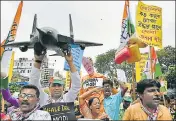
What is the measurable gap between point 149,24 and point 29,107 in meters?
5.23

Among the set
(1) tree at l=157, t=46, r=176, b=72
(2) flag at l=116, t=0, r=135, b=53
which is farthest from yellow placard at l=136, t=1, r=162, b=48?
(1) tree at l=157, t=46, r=176, b=72

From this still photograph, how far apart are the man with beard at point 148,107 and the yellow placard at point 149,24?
13.2 ft

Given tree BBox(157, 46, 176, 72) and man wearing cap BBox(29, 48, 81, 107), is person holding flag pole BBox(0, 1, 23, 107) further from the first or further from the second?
tree BBox(157, 46, 176, 72)

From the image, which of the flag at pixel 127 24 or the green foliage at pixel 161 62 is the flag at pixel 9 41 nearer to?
the flag at pixel 127 24

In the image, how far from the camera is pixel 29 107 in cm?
378

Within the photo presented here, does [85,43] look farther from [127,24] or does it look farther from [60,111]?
[127,24]

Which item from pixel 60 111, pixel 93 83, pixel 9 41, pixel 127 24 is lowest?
pixel 60 111

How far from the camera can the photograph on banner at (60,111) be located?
4.19 m

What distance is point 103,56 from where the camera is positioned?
52.5 m

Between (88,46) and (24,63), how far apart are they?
88246mm

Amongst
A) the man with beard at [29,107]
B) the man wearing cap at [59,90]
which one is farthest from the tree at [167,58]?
the man with beard at [29,107]

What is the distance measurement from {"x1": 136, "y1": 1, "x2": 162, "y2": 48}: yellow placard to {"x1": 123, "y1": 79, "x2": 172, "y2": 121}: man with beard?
4022 mm

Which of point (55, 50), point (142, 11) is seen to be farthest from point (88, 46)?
point (142, 11)

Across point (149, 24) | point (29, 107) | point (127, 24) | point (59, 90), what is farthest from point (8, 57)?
point (149, 24)
